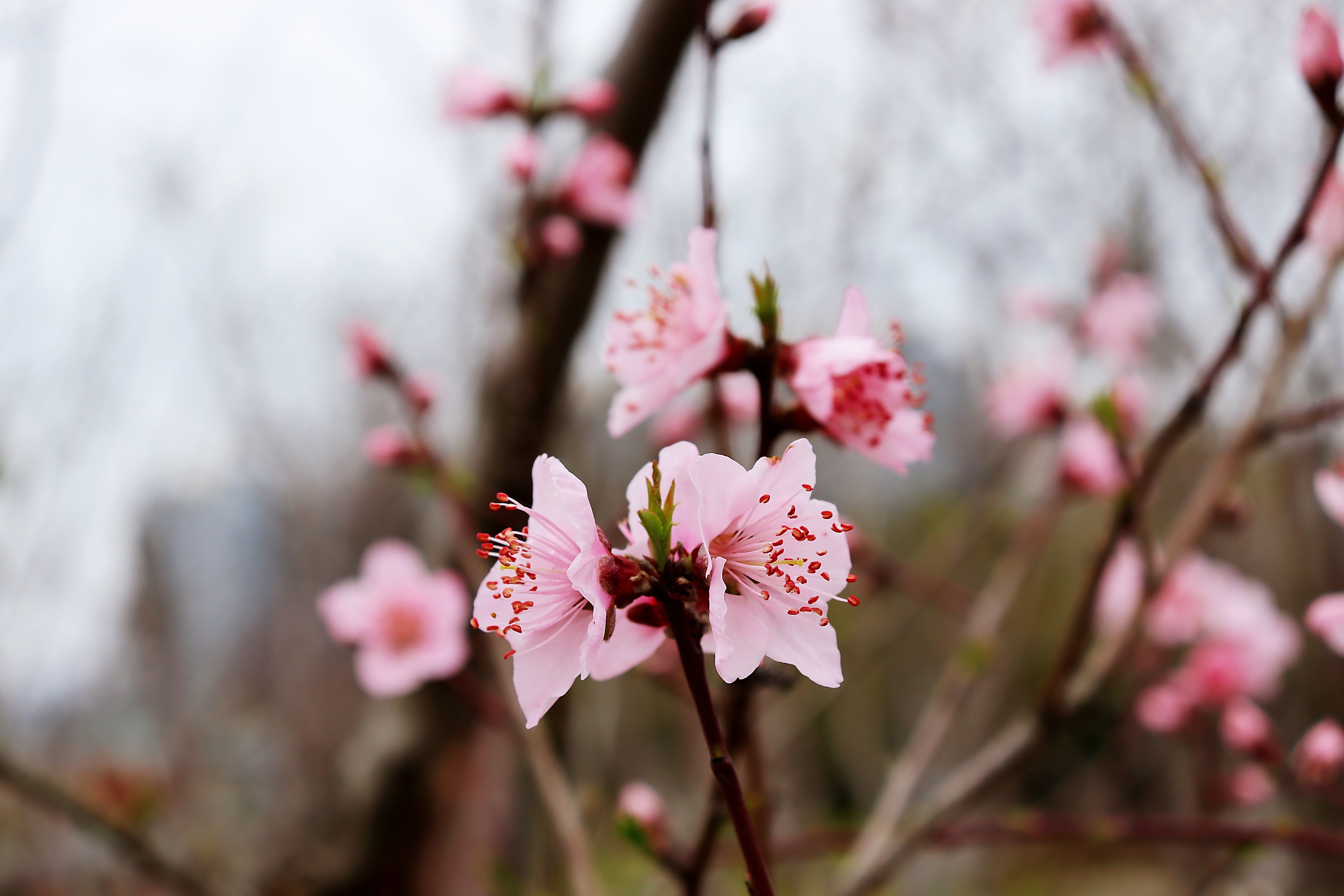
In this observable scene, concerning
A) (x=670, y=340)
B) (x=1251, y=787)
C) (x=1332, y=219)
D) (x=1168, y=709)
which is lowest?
(x=1251, y=787)

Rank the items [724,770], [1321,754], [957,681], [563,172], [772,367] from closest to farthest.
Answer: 1. [724,770]
2. [772,367]
3. [1321,754]
4. [957,681]
5. [563,172]

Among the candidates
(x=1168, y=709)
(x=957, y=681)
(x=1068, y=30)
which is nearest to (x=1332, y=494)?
(x=957, y=681)

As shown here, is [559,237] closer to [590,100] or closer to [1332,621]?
[590,100]

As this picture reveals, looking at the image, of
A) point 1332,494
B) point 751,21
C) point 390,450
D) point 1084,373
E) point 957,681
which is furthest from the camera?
point 1084,373

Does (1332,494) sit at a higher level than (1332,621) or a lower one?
higher

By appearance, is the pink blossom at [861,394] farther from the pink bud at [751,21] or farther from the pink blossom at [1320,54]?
the pink blossom at [1320,54]

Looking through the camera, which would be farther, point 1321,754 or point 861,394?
point 1321,754
